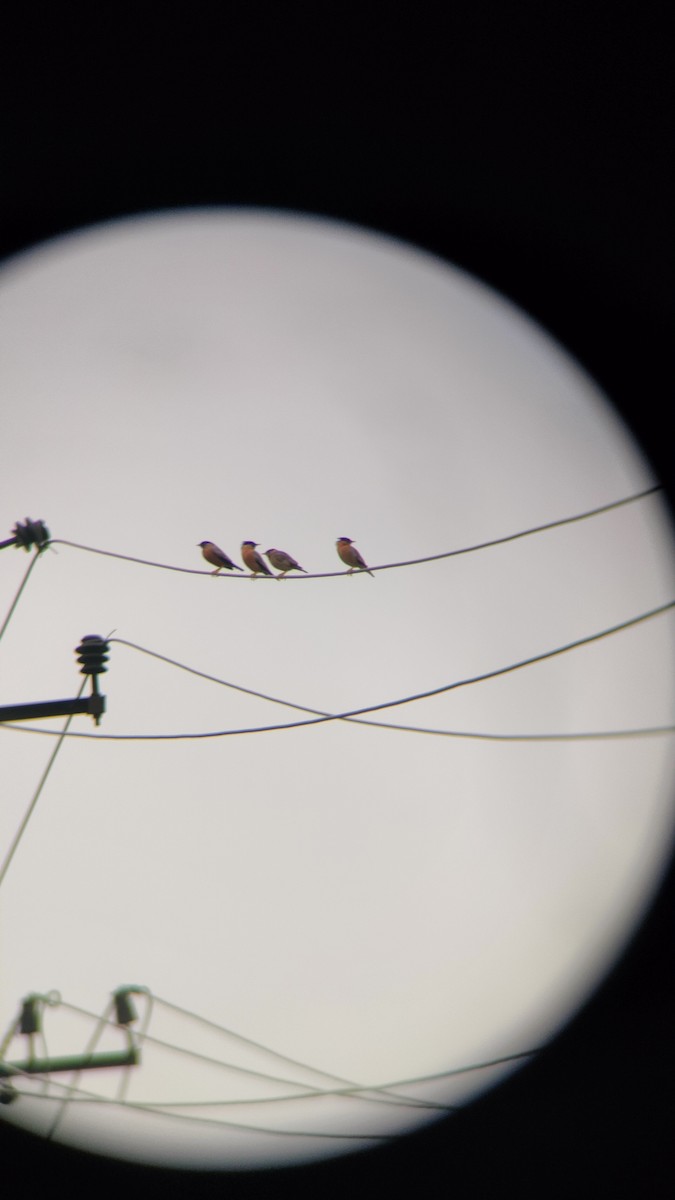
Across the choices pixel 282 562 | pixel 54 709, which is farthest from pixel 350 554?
pixel 54 709

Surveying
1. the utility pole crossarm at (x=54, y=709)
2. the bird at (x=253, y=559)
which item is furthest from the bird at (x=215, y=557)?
the utility pole crossarm at (x=54, y=709)

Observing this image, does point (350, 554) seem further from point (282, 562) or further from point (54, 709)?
point (54, 709)

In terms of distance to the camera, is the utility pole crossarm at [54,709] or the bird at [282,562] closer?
the utility pole crossarm at [54,709]

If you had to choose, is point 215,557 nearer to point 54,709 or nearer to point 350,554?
point 350,554

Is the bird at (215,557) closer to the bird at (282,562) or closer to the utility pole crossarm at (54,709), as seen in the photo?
the bird at (282,562)

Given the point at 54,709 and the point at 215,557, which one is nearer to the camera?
the point at 54,709

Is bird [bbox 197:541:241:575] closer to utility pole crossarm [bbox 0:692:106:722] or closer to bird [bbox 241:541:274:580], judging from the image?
bird [bbox 241:541:274:580]

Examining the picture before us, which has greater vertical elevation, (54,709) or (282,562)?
(282,562)
